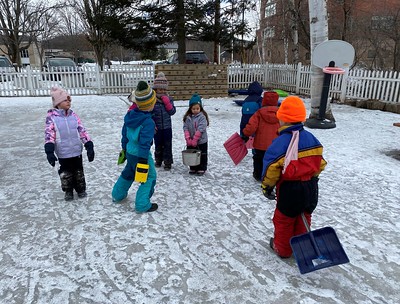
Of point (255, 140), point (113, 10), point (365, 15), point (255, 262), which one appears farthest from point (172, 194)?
point (365, 15)

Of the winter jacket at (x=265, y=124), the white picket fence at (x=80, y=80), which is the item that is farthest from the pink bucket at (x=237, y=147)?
the white picket fence at (x=80, y=80)

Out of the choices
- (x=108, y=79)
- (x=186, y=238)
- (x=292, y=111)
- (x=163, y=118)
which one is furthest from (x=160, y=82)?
(x=108, y=79)

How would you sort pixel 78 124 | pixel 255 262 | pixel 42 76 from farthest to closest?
1. pixel 42 76
2. pixel 78 124
3. pixel 255 262

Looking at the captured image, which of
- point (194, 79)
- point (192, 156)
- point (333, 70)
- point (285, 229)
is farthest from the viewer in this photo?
point (194, 79)

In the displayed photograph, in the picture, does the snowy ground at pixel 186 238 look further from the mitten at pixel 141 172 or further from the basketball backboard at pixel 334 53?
the basketball backboard at pixel 334 53

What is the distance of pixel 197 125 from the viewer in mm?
4758

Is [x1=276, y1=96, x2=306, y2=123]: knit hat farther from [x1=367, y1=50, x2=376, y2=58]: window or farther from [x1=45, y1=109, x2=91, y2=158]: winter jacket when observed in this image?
[x1=367, y1=50, x2=376, y2=58]: window

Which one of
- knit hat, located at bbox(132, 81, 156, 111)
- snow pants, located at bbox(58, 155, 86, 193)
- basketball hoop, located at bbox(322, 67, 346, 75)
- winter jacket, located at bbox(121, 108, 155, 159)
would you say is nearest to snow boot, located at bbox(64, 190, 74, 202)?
snow pants, located at bbox(58, 155, 86, 193)

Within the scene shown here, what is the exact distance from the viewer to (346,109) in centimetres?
1122

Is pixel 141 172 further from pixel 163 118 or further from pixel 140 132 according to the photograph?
pixel 163 118

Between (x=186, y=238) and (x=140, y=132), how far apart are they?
3.98ft

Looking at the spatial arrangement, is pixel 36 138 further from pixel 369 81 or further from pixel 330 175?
pixel 369 81

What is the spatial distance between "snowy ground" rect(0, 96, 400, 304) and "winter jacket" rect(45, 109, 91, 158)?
0.69 meters

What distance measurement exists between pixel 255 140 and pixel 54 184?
291 centimetres
